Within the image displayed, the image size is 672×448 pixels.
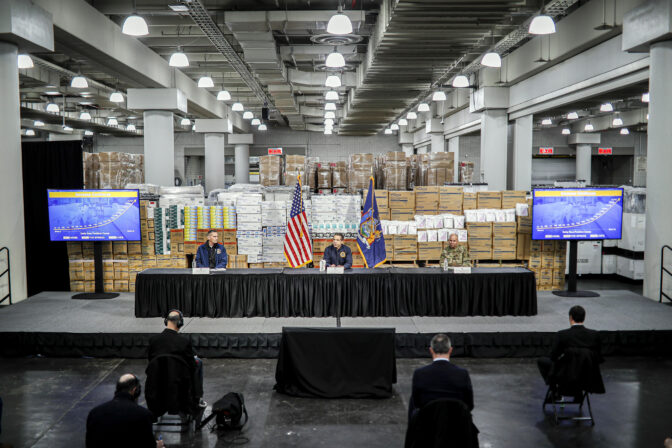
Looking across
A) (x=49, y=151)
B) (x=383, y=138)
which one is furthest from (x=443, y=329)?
(x=383, y=138)

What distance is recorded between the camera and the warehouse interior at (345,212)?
7.03 m

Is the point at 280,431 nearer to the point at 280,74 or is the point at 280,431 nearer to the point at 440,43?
the point at 440,43

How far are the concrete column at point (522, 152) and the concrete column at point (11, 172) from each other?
44.9 ft

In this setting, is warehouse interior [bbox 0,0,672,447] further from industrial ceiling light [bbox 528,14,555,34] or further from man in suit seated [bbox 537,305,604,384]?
man in suit seated [bbox 537,305,604,384]

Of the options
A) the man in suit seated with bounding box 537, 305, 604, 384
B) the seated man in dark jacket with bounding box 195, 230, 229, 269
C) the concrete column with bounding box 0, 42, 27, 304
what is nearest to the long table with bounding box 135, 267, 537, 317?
the seated man in dark jacket with bounding box 195, 230, 229, 269

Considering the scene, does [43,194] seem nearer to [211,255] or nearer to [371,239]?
[211,255]

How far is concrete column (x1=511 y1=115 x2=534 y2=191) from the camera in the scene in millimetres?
17438

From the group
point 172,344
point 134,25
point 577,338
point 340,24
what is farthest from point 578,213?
point 134,25

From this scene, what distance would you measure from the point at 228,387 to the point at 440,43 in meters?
7.64

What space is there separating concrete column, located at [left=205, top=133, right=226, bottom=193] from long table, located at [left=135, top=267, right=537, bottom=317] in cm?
1737

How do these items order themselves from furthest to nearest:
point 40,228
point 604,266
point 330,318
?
point 604,266 → point 40,228 → point 330,318

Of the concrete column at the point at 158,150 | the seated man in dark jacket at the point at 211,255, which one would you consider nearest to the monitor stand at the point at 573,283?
the seated man in dark jacket at the point at 211,255

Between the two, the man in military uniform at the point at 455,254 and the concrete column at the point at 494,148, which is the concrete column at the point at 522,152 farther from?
the man in military uniform at the point at 455,254

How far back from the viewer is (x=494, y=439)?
5.92 m
